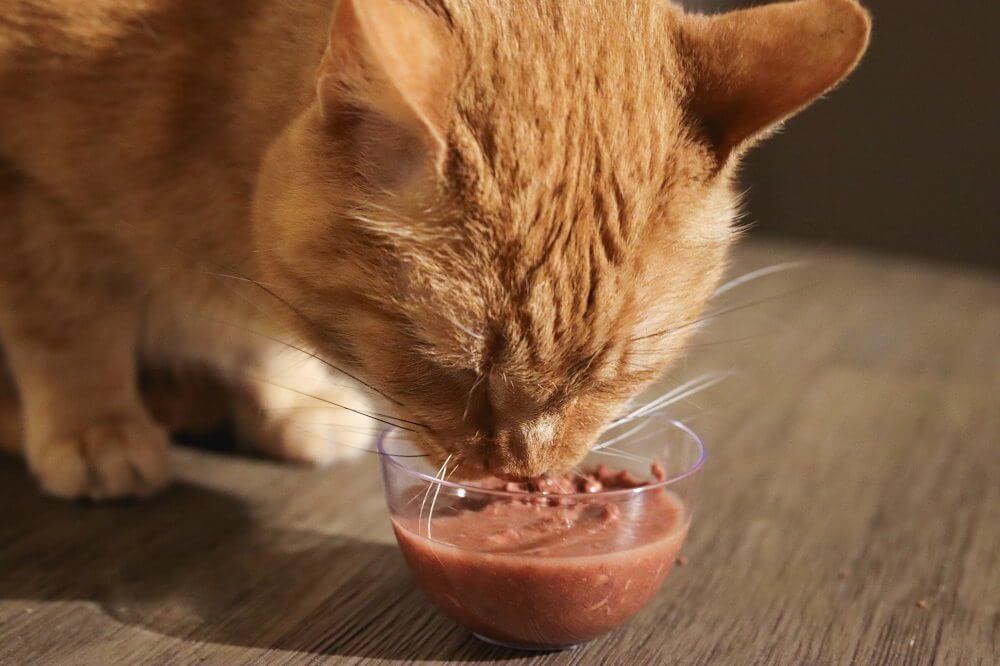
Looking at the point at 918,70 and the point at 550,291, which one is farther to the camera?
the point at 918,70

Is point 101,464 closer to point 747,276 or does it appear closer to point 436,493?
point 436,493

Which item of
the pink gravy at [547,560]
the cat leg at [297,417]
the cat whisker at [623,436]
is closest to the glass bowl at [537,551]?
the pink gravy at [547,560]

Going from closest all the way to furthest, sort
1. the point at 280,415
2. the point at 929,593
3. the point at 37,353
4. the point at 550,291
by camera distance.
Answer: the point at 550,291 < the point at 929,593 < the point at 37,353 < the point at 280,415

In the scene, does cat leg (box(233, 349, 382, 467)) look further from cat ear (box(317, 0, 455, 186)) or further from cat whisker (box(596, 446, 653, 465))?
cat ear (box(317, 0, 455, 186))

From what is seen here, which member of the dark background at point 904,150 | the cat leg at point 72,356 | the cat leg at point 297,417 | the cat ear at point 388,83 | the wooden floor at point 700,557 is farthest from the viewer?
the dark background at point 904,150

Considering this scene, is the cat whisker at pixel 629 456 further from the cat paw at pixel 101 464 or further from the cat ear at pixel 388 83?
the cat paw at pixel 101 464

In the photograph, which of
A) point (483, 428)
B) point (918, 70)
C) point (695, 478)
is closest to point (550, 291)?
point (483, 428)

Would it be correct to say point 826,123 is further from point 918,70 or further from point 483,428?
point 483,428

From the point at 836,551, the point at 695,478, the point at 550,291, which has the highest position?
the point at 550,291
